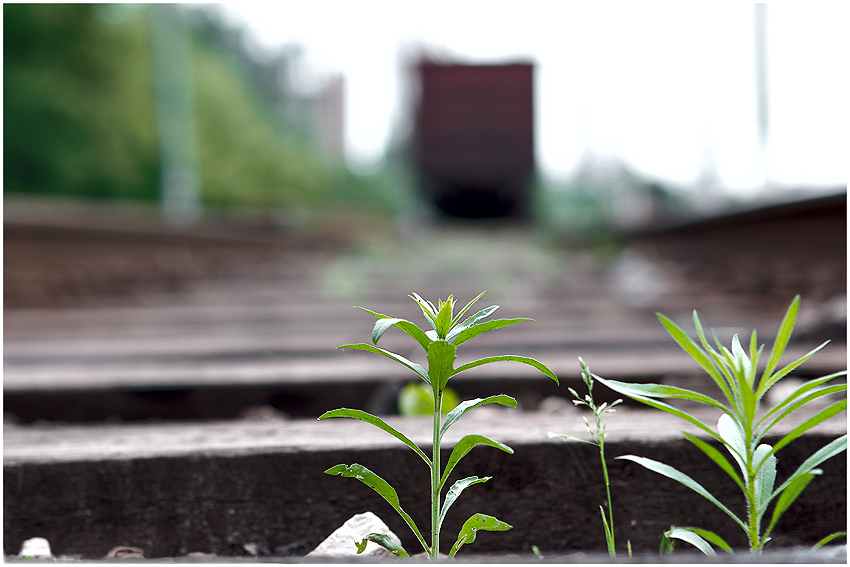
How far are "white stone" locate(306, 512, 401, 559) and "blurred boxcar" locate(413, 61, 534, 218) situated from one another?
1620cm

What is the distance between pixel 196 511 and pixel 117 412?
0.75 meters

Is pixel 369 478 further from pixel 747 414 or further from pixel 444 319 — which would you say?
pixel 747 414

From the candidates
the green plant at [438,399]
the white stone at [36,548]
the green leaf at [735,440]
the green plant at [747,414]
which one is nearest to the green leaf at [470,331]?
the green plant at [438,399]

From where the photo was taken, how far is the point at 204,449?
795mm

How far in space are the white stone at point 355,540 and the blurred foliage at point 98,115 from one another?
12.1 m

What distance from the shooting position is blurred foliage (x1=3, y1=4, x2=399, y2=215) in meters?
12.6

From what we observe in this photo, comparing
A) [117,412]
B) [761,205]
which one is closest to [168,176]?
[761,205]

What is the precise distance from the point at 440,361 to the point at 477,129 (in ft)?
54.7

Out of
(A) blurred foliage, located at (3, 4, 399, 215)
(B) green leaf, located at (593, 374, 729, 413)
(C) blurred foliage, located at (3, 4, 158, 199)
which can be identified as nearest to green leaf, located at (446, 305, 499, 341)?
(B) green leaf, located at (593, 374, 729, 413)

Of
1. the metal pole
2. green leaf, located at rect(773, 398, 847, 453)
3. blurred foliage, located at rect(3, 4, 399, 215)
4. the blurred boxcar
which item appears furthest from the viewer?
the blurred boxcar

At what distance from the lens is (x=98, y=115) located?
1376 centimetres

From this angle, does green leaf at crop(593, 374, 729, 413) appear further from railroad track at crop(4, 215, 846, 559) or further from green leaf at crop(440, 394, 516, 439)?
railroad track at crop(4, 215, 846, 559)

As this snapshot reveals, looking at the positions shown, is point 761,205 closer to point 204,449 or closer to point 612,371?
point 612,371

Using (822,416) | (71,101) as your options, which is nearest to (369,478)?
(822,416)
